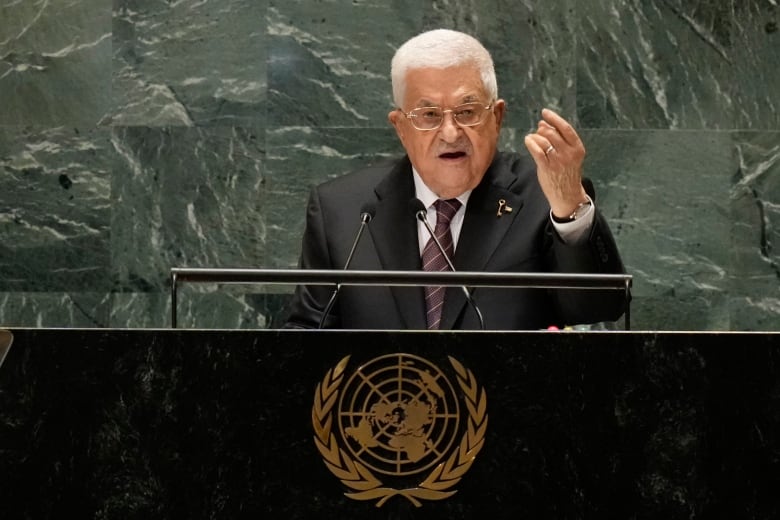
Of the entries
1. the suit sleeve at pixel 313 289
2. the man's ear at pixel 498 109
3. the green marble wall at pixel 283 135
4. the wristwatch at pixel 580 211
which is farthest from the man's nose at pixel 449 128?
the green marble wall at pixel 283 135

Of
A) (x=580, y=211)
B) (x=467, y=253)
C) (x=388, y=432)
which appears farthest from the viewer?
(x=467, y=253)

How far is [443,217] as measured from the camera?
3.55 m

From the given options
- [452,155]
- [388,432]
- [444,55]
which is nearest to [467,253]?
[452,155]

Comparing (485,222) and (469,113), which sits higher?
(469,113)

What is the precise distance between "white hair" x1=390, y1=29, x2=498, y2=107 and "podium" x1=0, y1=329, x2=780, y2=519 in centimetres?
140

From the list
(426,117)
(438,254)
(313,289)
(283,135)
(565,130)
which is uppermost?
(565,130)

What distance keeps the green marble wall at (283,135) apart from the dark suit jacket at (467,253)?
1325 mm

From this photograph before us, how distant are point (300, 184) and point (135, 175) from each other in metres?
0.65

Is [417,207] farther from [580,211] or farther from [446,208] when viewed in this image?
[446,208]

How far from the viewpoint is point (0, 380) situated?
2283mm

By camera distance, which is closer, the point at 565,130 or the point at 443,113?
the point at 565,130

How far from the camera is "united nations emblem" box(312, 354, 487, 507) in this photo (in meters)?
2.29

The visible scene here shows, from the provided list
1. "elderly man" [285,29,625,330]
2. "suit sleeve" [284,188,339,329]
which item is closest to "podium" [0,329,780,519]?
"elderly man" [285,29,625,330]

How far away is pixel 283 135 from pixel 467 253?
70.5 inches
